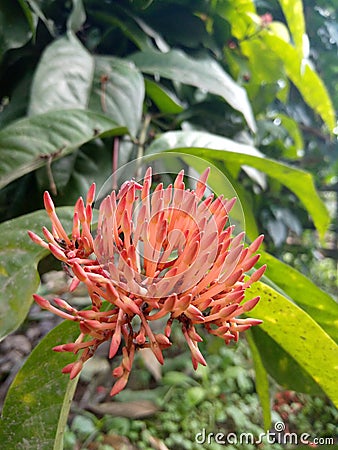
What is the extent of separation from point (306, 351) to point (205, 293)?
0.58 feet

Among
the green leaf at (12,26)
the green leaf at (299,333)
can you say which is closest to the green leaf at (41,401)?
the green leaf at (299,333)

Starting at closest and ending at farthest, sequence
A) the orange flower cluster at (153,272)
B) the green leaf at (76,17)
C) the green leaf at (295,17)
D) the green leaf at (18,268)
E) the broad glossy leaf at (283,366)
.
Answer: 1. the orange flower cluster at (153,272)
2. the green leaf at (18,268)
3. the broad glossy leaf at (283,366)
4. the green leaf at (76,17)
5. the green leaf at (295,17)

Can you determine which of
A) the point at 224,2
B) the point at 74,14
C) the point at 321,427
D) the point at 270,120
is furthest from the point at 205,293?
the point at 321,427

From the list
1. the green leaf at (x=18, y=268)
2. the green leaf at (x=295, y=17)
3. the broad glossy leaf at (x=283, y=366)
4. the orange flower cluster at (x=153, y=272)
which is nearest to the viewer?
the orange flower cluster at (x=153, y=272)

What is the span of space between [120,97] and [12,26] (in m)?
0.17

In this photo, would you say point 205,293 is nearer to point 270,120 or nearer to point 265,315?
point 265,315

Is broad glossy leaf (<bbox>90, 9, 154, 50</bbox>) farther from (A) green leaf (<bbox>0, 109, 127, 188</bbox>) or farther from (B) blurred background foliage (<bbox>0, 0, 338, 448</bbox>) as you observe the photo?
(A) green leaf (<bbox>0, 109, 127, 188</bbox>)

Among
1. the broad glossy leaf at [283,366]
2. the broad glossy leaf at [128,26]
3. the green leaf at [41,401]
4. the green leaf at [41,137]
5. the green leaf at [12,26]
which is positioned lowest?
the broad glossy leaf at [283,366]

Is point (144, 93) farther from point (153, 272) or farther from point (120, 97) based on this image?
point (153, 272)

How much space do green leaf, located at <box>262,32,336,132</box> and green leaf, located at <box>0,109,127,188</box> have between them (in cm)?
56

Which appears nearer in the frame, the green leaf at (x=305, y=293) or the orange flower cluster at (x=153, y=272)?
the orange flower cluster at (x=153, y=272)

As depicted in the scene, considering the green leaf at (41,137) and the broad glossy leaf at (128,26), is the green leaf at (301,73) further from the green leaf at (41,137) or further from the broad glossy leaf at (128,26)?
the green leaf at (41,137)

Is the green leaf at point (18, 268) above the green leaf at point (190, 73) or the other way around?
the other way around

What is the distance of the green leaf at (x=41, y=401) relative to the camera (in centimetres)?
33
